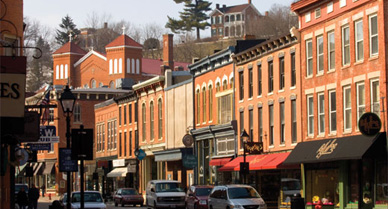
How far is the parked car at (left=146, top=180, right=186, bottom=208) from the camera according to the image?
Answer: 44656 mm

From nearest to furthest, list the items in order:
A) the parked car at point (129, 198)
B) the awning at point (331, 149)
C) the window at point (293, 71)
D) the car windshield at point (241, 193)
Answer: the car windshield at point (241, 193)
the awning at point (331, 149)
the window at point (293, 71)
the parked car at point (129, 198)

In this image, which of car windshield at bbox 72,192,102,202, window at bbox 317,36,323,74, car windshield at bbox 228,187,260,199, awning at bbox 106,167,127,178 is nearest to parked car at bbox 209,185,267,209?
car windshield at bbox 228,187,260,199

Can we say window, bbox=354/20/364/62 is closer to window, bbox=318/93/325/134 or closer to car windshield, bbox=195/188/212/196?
window, bbox=318/93/325/134

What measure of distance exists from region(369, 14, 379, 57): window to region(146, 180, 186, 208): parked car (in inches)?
584

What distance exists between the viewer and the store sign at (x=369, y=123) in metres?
32.2

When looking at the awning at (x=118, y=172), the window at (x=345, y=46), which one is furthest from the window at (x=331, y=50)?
the awning at (x=118, y=172)

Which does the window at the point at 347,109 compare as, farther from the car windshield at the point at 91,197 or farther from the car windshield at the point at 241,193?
the car windshield at the point at 91,197

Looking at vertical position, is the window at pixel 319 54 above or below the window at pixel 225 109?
above

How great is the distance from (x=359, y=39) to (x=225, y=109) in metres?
18.8

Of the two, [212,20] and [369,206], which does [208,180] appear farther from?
[212,20]

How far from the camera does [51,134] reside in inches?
1535

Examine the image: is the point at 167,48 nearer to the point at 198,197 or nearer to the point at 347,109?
the point at 198,197

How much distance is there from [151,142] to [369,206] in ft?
118

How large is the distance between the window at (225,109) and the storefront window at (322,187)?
12557 mm
